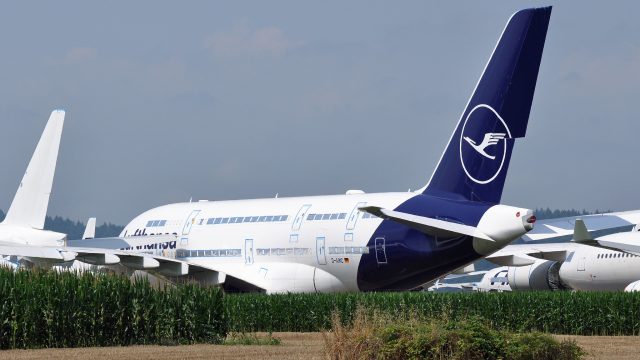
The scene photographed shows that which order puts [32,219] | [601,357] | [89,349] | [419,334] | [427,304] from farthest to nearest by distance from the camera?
[32,219], [427,304], [89,349], [601,357], [419,334]

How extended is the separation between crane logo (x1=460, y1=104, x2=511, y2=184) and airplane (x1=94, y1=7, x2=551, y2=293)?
0.10 ft

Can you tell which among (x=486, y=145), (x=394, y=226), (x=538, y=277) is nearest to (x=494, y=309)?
(x=394, y=226)

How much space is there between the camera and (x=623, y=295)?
3969 cm

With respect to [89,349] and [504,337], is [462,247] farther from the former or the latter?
[504,337]

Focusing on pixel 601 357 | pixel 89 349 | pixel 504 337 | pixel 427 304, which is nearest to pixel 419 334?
pixel 504 337

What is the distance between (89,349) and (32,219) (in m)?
22.1

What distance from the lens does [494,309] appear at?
40.2m

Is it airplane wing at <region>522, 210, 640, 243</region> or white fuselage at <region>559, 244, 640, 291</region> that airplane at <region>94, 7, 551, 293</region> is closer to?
airplane wing at <region>522, 210, 640, 243</region>

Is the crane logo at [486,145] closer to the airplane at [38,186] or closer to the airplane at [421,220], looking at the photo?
the airplane at [421,220]

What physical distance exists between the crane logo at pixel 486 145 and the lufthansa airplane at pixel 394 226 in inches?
1.2

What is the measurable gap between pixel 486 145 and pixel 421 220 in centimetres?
309

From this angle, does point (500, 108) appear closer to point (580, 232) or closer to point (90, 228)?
point (580, 232)

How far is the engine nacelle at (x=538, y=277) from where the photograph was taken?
201 ft

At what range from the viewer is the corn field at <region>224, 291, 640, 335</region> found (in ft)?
129
